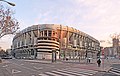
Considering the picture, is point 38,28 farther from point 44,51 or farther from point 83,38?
point 83,38

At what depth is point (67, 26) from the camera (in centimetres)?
14900

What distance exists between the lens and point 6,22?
38.8m

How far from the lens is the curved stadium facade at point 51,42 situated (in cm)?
12500

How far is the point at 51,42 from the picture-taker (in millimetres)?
126562

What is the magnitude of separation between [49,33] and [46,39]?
4.62 metres

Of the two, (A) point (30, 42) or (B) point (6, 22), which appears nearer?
(B) point (6, 22)

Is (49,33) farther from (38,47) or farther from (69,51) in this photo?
(69,51)

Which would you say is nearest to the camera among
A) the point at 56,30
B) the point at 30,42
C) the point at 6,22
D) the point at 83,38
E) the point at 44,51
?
the point at 6,22

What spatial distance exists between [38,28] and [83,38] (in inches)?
1861

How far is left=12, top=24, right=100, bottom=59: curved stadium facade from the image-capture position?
12500 cm

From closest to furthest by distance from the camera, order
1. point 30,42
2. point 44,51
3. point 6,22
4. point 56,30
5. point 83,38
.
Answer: point 6,22 < point 44,51 < point 56,30 < point 30,42 < point 83,38

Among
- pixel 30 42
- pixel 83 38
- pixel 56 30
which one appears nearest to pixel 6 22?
pixel 56 30

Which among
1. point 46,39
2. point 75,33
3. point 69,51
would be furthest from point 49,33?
point 75,33

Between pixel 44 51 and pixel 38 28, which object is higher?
pixel 38 28
